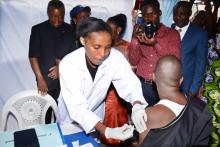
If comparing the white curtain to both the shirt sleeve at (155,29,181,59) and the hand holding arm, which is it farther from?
the hand holding arm

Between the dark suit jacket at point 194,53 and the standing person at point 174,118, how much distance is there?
4.40ft

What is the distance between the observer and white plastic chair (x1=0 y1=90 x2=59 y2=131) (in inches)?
90.3

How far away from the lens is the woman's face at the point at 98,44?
182 centimetres

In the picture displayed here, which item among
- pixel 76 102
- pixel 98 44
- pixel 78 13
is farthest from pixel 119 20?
pixel 76 102

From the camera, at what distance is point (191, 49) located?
2969 mm

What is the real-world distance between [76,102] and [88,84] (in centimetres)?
26

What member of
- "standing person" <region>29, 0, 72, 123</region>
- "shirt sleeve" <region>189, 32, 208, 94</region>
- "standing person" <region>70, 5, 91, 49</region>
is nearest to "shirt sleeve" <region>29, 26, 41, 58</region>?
"standing person" <region>29, 0, 72, 123</region>

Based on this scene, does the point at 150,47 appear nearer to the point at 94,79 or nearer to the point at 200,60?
the point at 200,60

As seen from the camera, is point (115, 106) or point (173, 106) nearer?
point (173, 106)

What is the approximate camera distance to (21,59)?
322 centimetres

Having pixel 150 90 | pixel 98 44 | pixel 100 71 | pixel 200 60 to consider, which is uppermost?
pixel 98 44

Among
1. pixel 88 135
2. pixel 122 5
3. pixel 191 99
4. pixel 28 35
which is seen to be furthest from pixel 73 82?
pixel 122 5

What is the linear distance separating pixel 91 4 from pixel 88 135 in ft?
6.37

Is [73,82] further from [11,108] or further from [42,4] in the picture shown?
[42,4]
